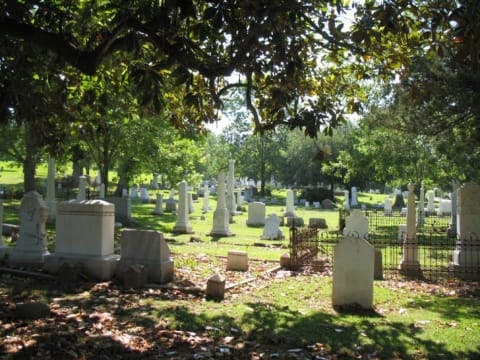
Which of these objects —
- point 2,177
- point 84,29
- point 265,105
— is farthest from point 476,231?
point 2,177

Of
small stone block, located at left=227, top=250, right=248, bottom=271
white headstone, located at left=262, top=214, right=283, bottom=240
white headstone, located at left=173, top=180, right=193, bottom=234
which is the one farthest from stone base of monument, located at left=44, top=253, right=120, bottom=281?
white headstone, located at left=173, top=180, right=193, bottom=234

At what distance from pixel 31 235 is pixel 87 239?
5.83 ft

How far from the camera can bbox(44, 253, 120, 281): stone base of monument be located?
9719 millimetres

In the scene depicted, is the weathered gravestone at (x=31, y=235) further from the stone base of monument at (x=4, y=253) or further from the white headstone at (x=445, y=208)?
the white headstone at (x=445, y=208)

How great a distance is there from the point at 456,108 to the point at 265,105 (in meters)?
7.20

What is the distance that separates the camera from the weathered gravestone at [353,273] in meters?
8.37

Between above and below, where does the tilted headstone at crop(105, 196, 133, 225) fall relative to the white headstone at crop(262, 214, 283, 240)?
above

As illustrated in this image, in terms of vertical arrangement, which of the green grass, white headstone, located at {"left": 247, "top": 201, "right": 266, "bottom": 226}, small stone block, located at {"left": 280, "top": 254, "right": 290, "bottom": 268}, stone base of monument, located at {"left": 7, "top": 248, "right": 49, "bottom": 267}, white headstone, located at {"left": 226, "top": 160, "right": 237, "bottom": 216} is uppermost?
white headstone, located at {"left": 226, "top": 160, "right": 237, "bottom": 216}

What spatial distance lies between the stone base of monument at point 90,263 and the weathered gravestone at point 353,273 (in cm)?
468

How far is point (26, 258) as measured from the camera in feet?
34.8

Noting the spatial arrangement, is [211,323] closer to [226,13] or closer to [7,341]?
[7,341]

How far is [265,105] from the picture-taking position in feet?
29.8

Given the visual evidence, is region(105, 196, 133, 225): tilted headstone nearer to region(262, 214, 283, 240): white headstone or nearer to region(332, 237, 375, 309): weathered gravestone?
region(262, 214, 283, 240): white headstone

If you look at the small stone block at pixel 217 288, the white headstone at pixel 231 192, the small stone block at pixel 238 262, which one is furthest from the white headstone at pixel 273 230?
the small stone block at pixel 217 288
